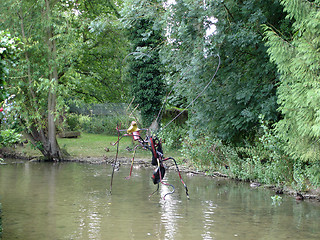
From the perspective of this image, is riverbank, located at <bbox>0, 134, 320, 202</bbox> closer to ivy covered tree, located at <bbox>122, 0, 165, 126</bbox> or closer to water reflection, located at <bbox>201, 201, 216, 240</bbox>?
ivy covered tree, located at <bbox>122, 0, 165, 126</bbox>

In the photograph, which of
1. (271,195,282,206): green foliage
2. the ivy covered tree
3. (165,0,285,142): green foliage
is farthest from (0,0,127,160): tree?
(271,195,282,206): green foliage

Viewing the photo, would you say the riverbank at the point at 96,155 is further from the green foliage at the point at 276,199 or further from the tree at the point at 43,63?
the green foliage at the point at 276,199

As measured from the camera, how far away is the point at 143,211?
312 inches

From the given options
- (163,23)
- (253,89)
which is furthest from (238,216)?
(163,23)

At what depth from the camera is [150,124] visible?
753 inches

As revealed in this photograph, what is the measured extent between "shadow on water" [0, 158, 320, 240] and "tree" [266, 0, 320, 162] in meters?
1.37

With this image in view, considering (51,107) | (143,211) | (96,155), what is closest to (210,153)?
(143,211)

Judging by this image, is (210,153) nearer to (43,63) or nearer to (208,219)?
(208,219)

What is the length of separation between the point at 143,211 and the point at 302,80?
4059mm

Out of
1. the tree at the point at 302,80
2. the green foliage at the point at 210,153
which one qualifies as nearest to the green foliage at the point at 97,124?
the green foliage at the point at 210,153

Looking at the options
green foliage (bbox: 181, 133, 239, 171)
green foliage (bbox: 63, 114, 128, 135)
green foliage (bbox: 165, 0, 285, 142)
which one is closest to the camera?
green foliage (bbox: 165, 0, 285, 142)

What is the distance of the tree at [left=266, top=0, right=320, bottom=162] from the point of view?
317 inches

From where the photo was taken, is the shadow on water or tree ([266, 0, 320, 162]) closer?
the shadow on water

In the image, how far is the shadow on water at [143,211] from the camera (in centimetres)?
652
